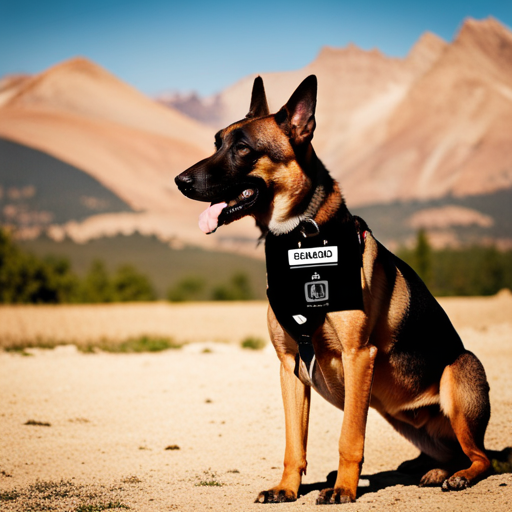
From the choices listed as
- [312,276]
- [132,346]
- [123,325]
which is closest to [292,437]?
[312,276]

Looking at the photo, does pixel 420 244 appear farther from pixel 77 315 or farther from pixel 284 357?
pixel 284 357

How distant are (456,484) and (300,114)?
3.12 m

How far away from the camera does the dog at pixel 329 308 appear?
4637mm

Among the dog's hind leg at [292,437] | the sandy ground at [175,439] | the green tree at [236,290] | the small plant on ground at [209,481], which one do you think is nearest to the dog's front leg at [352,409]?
the sandy ground at [175,439]

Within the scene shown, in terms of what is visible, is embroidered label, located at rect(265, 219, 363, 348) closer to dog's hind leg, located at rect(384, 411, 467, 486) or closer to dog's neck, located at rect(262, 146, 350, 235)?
dog's neck, located at rect(262, 146, 350, 235)

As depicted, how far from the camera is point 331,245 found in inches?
190

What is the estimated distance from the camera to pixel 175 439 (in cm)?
732

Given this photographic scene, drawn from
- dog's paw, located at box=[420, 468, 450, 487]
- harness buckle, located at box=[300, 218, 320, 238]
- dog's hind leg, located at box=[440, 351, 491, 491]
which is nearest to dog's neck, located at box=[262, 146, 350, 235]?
harness buckle, located at box=[300, 218, 320, 238]

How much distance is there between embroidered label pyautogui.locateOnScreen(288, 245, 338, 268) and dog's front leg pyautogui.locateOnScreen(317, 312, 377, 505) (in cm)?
48

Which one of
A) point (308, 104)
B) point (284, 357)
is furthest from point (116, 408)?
point (308, 104)

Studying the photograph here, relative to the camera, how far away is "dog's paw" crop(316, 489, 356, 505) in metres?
4.65

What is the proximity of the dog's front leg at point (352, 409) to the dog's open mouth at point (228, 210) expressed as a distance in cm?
108

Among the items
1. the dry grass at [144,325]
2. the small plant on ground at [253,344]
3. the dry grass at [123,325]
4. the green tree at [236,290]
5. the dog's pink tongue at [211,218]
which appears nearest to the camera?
the dog's pink tongue at [211,218]

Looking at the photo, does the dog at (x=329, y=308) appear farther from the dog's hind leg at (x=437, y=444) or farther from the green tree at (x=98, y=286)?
the green tree at (x=98, y=286)
